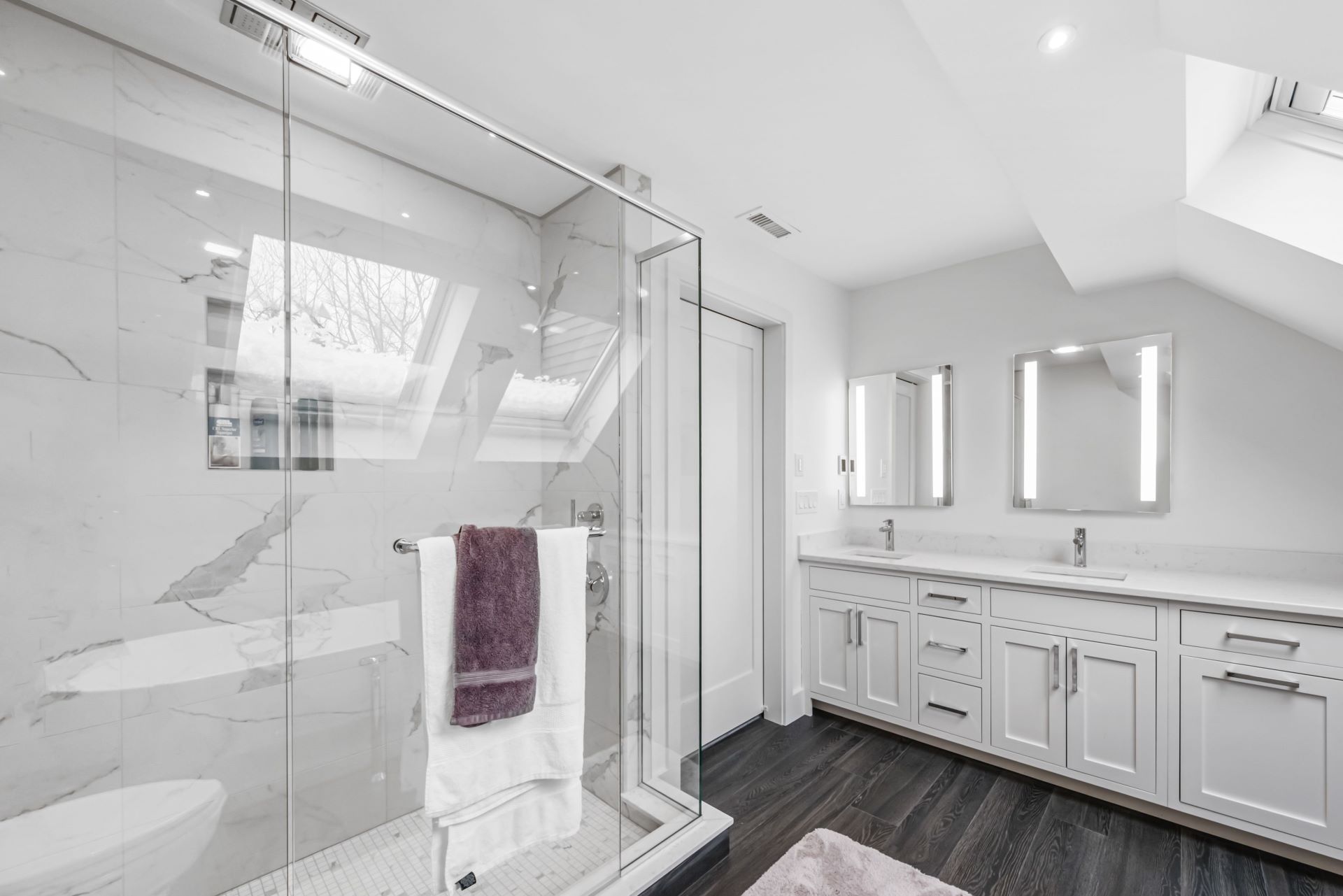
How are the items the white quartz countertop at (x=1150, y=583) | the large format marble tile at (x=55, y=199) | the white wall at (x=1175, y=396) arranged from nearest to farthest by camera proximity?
the large format marble tile at (x=55, y=199) < the white quartz countertop at (x=1150, y=583) < the white wall at (x=1175, y=396)

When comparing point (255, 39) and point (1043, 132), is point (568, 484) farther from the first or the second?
point (1043, 132)

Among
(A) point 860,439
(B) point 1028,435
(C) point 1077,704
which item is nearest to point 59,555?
(C) point 1077,704

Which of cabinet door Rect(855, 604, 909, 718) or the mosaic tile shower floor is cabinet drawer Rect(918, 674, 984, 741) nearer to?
cabinet door Rect(855, 604, 909, 718)

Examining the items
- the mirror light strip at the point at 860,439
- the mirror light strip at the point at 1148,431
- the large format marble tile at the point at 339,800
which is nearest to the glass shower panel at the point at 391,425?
the large format marble tile at the point at 339,800

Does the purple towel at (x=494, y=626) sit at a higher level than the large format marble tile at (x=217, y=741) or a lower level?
higher

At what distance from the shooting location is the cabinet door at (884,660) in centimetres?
262

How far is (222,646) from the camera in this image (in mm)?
1243

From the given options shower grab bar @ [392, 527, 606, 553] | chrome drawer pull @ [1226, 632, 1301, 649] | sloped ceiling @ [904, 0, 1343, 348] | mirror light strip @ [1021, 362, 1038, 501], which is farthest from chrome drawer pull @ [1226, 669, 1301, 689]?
shower grab bar @ [392, 527, 606, 553]

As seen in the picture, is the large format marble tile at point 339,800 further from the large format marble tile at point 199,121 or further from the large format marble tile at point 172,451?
the large format marble tile at point 199,121

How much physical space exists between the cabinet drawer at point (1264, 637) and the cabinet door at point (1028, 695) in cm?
41

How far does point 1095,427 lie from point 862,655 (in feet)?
5.09

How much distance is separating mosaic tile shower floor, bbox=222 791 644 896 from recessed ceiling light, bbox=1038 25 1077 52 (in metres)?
2.22

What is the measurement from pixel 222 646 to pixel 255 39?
130 cm

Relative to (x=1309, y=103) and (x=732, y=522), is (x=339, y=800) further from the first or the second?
(x=1309, y=103)
